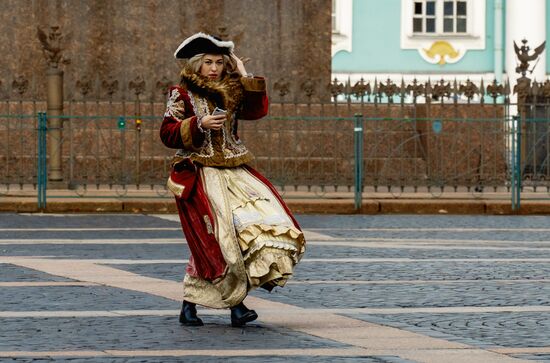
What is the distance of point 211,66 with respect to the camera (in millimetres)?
9914

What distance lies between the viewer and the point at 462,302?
36.0 feet

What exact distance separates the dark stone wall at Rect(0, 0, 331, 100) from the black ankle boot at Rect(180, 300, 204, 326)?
1538 cm

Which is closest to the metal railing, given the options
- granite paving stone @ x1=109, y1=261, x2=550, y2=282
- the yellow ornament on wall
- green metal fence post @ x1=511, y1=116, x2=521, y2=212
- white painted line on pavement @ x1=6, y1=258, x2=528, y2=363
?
green metal fence post @ x1=511, y1=116, x2=521, y2=212

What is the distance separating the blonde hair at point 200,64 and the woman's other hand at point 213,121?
38 cm

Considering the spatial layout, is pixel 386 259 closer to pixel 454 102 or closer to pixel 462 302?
pixel 462 302

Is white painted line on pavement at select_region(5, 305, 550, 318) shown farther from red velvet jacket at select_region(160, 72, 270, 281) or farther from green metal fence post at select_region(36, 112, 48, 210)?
green metal fence post at select_region(36, 112, 48, 210)

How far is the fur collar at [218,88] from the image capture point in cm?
993

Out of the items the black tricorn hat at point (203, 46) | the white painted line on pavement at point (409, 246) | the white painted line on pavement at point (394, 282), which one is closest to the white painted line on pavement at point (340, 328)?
the white painted line on pavement at point (394, 282)

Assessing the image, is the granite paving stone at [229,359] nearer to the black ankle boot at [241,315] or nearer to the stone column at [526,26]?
the black ankle boot at [241,315]

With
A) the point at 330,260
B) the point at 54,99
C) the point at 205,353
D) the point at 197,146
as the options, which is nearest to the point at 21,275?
the point at 330,260

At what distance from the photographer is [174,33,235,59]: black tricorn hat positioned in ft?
32.3

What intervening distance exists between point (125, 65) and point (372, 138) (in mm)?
3908

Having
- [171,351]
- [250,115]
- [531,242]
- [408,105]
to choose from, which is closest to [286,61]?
[408,105]

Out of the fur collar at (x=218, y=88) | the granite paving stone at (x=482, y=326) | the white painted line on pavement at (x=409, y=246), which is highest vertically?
the fur collar at (x=218, y=88)
